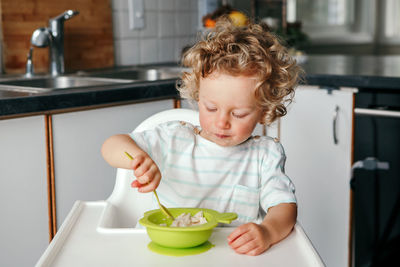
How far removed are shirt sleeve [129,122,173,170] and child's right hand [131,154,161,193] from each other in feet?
0.66

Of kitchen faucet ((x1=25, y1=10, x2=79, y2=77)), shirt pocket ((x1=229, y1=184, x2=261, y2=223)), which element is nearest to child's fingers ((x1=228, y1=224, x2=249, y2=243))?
shirt pocket ((x1=229, y1=184, x2=261, y2=223))

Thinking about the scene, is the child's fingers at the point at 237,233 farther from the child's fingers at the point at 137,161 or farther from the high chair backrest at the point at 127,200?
the high chair backrest at the point at 127,200

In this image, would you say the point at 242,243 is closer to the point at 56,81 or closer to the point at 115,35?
the point at 56,81

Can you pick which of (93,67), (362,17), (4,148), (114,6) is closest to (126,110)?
(4,148)

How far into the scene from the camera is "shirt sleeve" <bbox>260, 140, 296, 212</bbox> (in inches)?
40.3

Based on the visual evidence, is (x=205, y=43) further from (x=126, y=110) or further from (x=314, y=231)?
(x=314, y=231)

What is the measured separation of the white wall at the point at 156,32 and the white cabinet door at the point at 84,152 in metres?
0.85

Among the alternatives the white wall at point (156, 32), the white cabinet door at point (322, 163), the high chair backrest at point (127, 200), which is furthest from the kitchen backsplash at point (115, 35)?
the high chair backrest at point (127, 200)

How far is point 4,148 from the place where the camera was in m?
1.47

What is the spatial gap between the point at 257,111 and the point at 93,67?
61.8 inches

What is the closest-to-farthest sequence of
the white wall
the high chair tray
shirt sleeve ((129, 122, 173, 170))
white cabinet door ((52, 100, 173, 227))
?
the high chair tray
shirt sleeve ((129, 122, 173, 170))
white cabinet door ((52, 100, 173, 227))
the white wall

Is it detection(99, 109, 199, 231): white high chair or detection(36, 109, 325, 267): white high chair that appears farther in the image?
detection(99, 109, 199, 231): white high chair

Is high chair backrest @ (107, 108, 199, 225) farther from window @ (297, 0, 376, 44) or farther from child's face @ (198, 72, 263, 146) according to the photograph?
window @ (297, 0, 376, 44)

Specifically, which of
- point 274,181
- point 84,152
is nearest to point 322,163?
point 84,152
